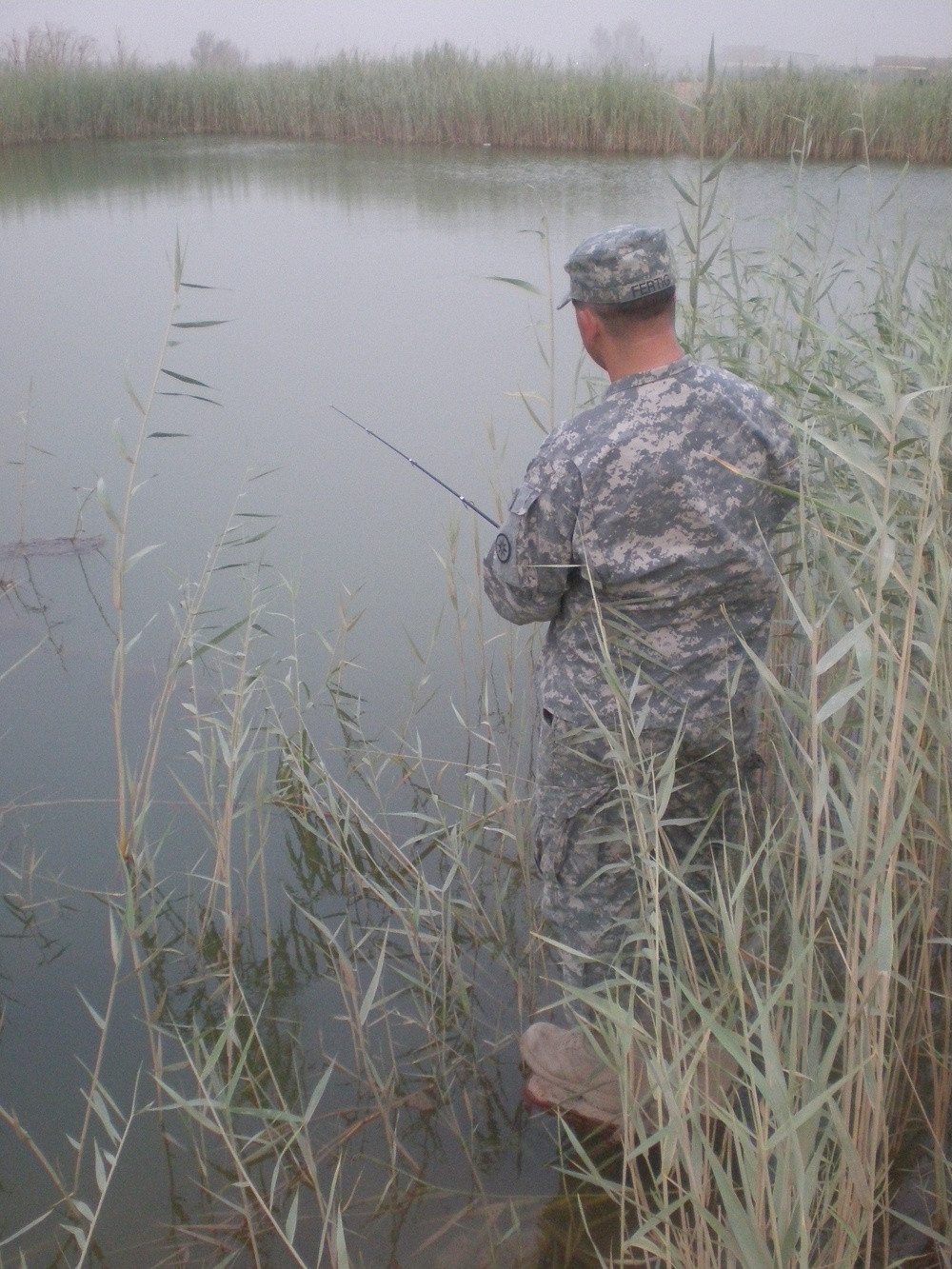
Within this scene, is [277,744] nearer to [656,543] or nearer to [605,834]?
[605,834]

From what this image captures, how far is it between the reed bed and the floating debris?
645 cm

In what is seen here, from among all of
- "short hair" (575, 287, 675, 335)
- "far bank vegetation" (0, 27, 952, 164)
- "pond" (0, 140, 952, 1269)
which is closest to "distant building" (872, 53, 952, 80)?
"far bank vegetation" (0, 27, 952, 164)

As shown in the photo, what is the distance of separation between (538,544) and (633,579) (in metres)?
0.16

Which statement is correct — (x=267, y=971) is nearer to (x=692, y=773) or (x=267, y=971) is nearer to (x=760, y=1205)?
(x=692, y=773)

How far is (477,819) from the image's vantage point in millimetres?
2391

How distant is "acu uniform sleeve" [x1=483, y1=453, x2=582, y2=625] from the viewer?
1710 mm

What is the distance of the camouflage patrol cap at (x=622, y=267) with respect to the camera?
1.64 meters

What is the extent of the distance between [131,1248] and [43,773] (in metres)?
1.52

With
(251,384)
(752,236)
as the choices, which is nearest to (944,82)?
(752,236)

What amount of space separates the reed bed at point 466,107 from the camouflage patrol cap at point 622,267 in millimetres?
8038

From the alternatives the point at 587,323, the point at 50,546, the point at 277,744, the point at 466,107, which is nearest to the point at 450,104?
the point at 466,107

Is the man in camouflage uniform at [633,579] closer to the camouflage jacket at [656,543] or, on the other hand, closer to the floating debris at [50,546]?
the camouflage jacket at [656,543]

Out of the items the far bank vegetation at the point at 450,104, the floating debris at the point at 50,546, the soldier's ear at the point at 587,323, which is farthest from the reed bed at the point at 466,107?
the soldier's ear at the point at 587,323

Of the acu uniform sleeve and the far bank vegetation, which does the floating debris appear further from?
the far bank vegetation
